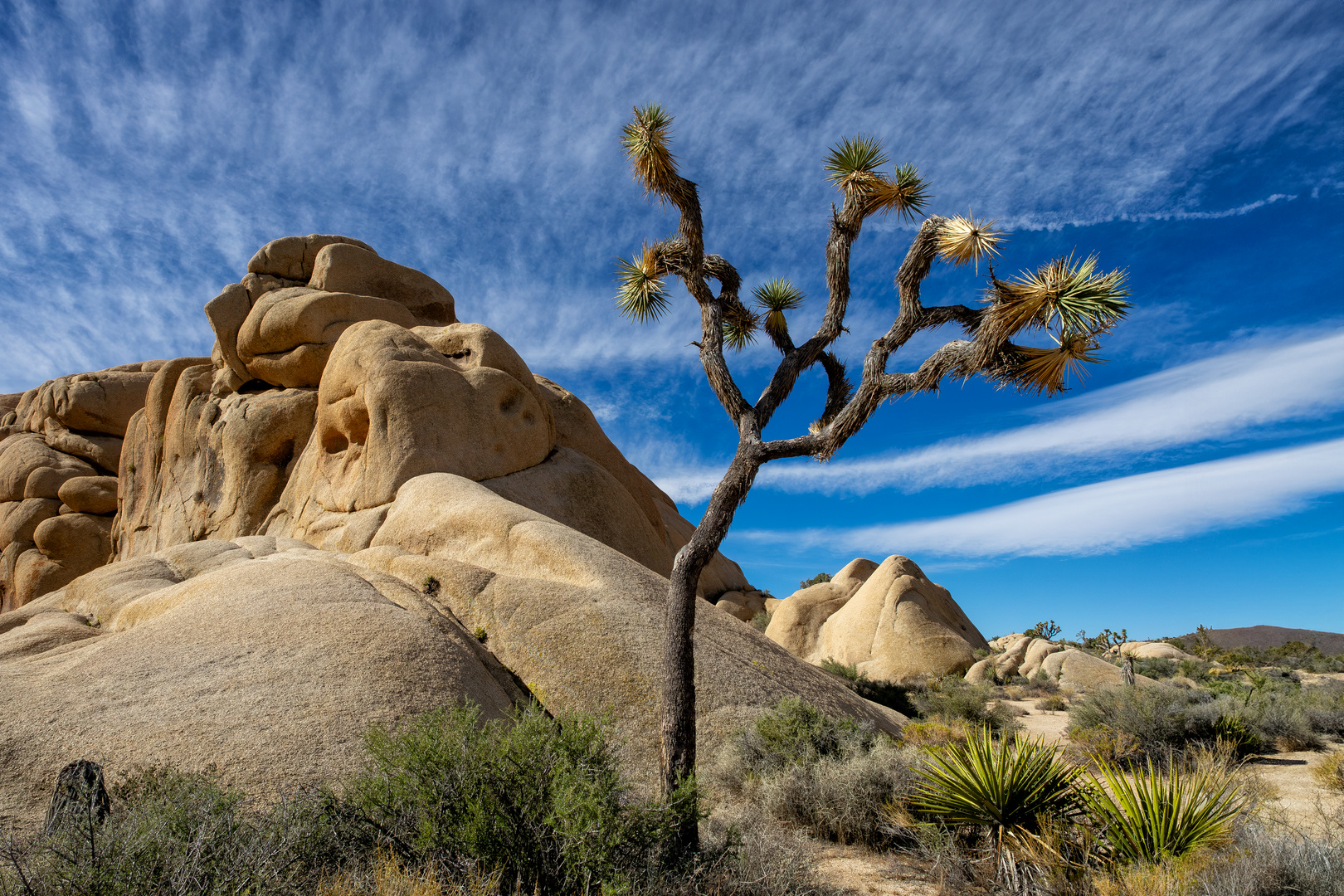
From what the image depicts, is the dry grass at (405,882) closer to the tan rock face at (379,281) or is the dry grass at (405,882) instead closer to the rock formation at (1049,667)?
the rock formation at (1049,667)

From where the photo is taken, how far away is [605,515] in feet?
62.4

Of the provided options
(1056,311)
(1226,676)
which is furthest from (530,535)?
(1226,676)

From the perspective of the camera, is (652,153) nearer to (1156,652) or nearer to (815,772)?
(815,772)

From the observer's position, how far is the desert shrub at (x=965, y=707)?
16.1 metres

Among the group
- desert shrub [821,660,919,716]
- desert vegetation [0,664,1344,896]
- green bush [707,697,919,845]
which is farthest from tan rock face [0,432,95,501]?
green bush [707,697,919,845]

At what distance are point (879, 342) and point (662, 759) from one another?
4.87 m

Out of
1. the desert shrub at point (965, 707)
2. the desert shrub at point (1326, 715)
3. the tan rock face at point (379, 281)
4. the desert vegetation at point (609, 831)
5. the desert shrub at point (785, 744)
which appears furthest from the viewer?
the tan rock face at point (379, 281)

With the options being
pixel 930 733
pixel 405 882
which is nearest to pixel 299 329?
pixel 930 733

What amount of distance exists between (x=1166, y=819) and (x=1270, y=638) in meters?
63.2

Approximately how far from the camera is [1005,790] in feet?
20.2

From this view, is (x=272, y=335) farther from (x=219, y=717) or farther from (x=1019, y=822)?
(x=1019, y=822)

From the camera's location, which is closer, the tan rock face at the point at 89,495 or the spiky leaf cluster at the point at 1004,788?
the spiky leaf cluster at the point at 1004,788

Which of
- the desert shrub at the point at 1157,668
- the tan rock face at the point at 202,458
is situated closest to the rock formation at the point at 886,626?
the desert shrub at the point at 1157,668

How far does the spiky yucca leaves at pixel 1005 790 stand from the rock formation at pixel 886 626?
18.2 m
